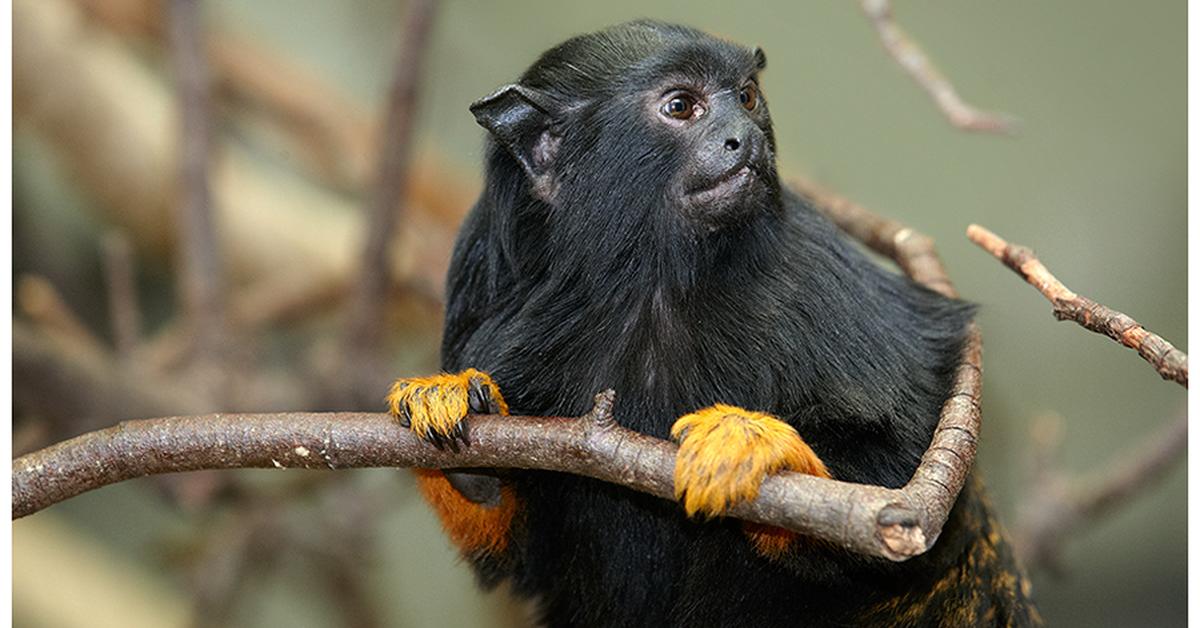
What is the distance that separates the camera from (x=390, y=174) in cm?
448

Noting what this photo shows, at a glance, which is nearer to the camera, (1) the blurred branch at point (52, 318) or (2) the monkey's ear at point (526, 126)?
(2) the monkey's ear at point (526, 126)

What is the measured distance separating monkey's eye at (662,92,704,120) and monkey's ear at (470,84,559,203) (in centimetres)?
25

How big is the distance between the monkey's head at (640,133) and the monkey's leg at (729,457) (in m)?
0.55

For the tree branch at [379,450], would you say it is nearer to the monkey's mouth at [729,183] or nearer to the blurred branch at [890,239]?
the monkey's mouth at [729,183]

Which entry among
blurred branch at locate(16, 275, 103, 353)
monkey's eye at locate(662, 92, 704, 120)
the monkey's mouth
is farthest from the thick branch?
blurred branch at locate(16, 275, 103, 353)

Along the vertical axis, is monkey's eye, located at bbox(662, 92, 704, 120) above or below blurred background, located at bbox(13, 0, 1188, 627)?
below

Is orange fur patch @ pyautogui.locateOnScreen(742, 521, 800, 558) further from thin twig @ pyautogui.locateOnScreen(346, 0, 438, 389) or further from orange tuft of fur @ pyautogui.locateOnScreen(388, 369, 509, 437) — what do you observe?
thin twig @ pyautogui.locateOnScreen(346, 0, 438, 389)

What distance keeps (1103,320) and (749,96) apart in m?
0.96

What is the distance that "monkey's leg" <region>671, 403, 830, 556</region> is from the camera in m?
2.10

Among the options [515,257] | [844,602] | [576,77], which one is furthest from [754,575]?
[576,77]

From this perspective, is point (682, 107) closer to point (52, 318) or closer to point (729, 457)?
point (729, 457)

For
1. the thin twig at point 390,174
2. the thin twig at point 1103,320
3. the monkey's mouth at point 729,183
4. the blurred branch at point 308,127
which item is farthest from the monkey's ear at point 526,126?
the blurred branch at point 308,127

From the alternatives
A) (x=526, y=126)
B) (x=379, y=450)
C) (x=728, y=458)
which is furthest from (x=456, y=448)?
(x=526, y=126)

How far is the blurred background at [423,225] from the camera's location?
5434 mm
